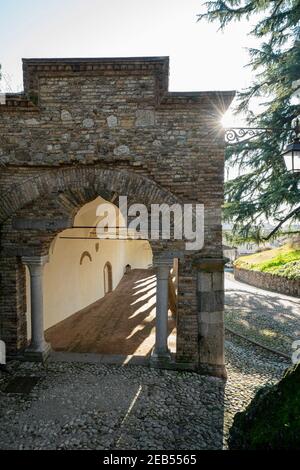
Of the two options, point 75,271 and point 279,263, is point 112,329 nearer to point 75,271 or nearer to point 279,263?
point 75,271

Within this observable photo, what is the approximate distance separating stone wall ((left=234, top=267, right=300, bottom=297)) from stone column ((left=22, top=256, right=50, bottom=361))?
42.7 feet

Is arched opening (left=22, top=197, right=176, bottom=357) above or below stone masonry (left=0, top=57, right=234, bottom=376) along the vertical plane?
below

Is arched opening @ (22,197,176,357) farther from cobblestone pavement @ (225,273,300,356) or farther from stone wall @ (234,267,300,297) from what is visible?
stone wall @ (234,267,300,297)

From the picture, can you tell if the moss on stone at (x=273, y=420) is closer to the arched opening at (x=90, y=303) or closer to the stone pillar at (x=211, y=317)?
the stone pillar at (x=211, y=317)

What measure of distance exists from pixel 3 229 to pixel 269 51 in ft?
39.2

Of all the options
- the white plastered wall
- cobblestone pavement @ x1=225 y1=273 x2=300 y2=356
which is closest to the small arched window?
the white plastered wall

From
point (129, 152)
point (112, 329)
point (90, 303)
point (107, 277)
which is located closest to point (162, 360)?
point (112, 329)

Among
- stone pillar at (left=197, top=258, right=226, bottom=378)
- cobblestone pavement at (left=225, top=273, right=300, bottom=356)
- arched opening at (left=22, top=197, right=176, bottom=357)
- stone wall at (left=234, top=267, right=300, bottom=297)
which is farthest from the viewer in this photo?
stone wall at (left=234, top=267, right=300, bottom=297)

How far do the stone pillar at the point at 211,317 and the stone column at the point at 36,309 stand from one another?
3.56 m

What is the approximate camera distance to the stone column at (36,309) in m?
6.06

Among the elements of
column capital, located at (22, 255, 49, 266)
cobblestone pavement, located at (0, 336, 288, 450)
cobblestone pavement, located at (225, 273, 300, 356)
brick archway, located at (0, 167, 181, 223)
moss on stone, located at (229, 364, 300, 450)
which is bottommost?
cobblestone pavement, located at (225, 273, 300, 356)

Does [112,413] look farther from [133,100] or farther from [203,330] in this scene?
[133,100]

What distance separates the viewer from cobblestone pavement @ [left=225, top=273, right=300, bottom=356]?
871 centimetres

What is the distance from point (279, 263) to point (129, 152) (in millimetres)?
14892
